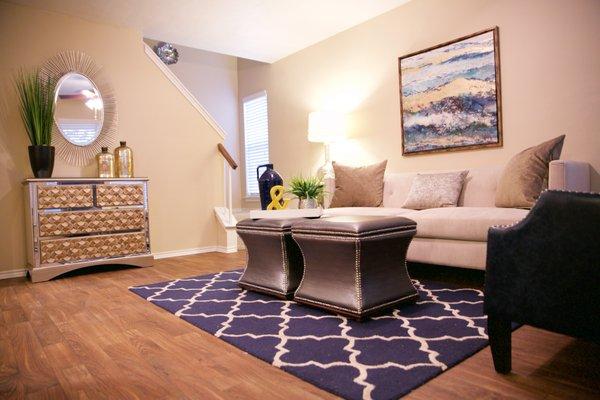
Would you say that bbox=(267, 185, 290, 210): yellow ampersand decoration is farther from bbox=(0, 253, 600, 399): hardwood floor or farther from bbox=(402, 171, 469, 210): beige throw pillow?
bbox=(402, 171, 469, 210): beige throw pillow

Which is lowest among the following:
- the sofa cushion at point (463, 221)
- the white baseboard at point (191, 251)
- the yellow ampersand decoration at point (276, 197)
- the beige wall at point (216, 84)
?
the white baseboard at point (191, 251)

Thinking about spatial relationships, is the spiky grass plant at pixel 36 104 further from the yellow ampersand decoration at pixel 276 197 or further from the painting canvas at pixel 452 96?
the painting canvas at pixel 452 96

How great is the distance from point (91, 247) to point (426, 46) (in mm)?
3630

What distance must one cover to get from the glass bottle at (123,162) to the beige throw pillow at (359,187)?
6.76 feet

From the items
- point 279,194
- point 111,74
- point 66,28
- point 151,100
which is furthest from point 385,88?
point 66,28

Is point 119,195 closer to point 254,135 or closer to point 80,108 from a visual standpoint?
point 80,108

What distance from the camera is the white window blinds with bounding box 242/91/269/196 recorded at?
616 centimetres

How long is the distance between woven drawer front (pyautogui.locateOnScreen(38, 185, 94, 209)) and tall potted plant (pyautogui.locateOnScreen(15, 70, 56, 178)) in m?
0.22

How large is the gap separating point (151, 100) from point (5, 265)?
2.12 metres

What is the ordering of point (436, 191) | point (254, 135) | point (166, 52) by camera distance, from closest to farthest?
1. point (436, 191)
2. point (166, 52)
3. point (254, 135)

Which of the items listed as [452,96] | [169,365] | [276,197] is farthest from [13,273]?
[452,96]

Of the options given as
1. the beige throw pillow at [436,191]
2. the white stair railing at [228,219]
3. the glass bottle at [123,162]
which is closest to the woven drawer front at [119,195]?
the glass bottle at [123,162]

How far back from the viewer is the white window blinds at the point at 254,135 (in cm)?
616

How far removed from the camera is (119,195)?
150 inches
